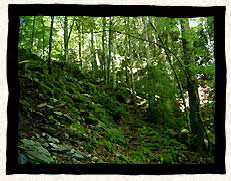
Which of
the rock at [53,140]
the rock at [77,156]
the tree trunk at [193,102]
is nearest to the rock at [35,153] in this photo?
the rock at [53,140]

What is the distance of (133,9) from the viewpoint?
76.5 inches

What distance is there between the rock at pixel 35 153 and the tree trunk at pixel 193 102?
2226mm

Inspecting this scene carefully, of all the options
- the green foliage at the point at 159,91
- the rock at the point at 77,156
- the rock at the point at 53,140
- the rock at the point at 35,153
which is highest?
the green foliage at the point at 159,91

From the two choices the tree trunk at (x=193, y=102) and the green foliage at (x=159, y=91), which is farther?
the green foliage at (x=159, y=91)

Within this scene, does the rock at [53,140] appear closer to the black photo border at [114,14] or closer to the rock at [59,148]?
the rock at [59,148]

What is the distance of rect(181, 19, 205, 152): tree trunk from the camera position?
7.54ft

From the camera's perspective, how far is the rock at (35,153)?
1.62 metres

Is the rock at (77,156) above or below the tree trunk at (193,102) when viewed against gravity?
below

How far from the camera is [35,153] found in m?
1.62

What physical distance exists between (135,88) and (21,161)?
388 centimetres

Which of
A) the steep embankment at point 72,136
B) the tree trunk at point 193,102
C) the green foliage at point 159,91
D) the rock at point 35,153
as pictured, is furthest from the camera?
the green foliage at point 159,91

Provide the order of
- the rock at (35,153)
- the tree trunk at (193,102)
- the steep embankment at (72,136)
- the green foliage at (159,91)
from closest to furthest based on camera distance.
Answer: the rock at (35,153) < the steep embankment at (72,136) < the tree trunk at (193,102) < the green foliage at (159,91)

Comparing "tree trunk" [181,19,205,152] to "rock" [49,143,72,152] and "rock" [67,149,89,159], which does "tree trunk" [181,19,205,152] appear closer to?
"rock" [67,149,89,159]

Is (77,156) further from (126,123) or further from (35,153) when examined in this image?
(126,123)
